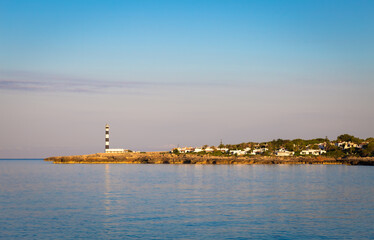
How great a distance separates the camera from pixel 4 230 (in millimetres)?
27688

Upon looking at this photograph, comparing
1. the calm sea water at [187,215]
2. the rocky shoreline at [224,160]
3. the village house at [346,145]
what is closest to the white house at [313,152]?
the village house at [346,145]

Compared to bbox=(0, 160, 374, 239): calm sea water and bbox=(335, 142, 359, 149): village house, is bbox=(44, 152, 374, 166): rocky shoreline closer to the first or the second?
bbox=(335, 142, 359, 149): village house

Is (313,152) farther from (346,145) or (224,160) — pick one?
(224,160)

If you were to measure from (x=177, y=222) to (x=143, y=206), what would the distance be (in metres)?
8.56

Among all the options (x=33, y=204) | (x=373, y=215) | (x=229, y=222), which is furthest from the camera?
(x=33, y=204)

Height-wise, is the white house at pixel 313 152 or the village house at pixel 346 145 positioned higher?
the village house at pixel 346 145

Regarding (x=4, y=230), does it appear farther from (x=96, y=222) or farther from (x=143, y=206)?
(x=143, y=206)

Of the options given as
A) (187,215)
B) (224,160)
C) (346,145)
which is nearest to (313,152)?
(346,145)

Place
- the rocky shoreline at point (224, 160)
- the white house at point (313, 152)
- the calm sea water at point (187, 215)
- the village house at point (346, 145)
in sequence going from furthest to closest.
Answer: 1. the village house at point (346, 145)
2. the white house at point (313, 152)
3. the rocky shoreline at point (224, 160)
4. the calm sea water at point (187, 215)

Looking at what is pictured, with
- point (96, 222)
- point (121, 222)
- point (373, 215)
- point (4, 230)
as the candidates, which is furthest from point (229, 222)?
point (4, 230)

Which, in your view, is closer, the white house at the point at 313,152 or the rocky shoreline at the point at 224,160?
the rocky shoreline at the point at 224,160

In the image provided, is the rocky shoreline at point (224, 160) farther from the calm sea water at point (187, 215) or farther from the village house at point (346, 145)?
the calm sea water at point (187, 215)

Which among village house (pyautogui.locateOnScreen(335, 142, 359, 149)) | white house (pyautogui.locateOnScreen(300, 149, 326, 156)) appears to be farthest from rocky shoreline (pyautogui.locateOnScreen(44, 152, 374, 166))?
village house (pyautogui.locateOnScreen(335, 142, 359, 149))

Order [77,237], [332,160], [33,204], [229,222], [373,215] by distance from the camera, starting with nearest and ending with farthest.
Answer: [77,237], [229,222], [373,215], [33,204], [332,160]
